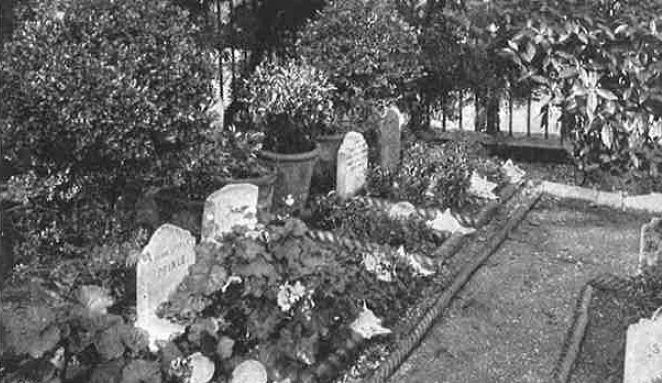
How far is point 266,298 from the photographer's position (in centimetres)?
440

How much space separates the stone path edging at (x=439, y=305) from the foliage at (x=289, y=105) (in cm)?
154

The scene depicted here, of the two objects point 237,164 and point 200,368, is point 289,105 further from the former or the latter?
point 200,368

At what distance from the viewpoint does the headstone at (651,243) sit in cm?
518

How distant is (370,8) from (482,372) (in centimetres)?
364

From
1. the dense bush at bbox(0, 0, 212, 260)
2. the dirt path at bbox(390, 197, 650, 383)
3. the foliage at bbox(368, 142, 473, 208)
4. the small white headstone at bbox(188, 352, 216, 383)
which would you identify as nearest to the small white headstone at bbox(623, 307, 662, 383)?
the dirt path at bbox(390, 197, 650, 383)

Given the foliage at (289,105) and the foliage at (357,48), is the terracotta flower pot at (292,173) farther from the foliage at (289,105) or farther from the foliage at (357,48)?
the foliage at (357,48)

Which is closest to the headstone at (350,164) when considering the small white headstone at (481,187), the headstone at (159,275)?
the small white headstone at (481,187)

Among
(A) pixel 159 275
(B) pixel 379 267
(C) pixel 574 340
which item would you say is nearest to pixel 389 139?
(B) pixel 379 267

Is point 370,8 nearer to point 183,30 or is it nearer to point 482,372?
point 183,30

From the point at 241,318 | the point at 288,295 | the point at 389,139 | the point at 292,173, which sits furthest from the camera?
the point at 389,139

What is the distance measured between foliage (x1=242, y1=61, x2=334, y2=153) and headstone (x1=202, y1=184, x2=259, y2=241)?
153cm

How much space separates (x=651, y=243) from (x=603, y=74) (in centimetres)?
319

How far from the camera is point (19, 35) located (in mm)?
5234

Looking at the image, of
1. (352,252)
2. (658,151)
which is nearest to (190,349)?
(352,252)
